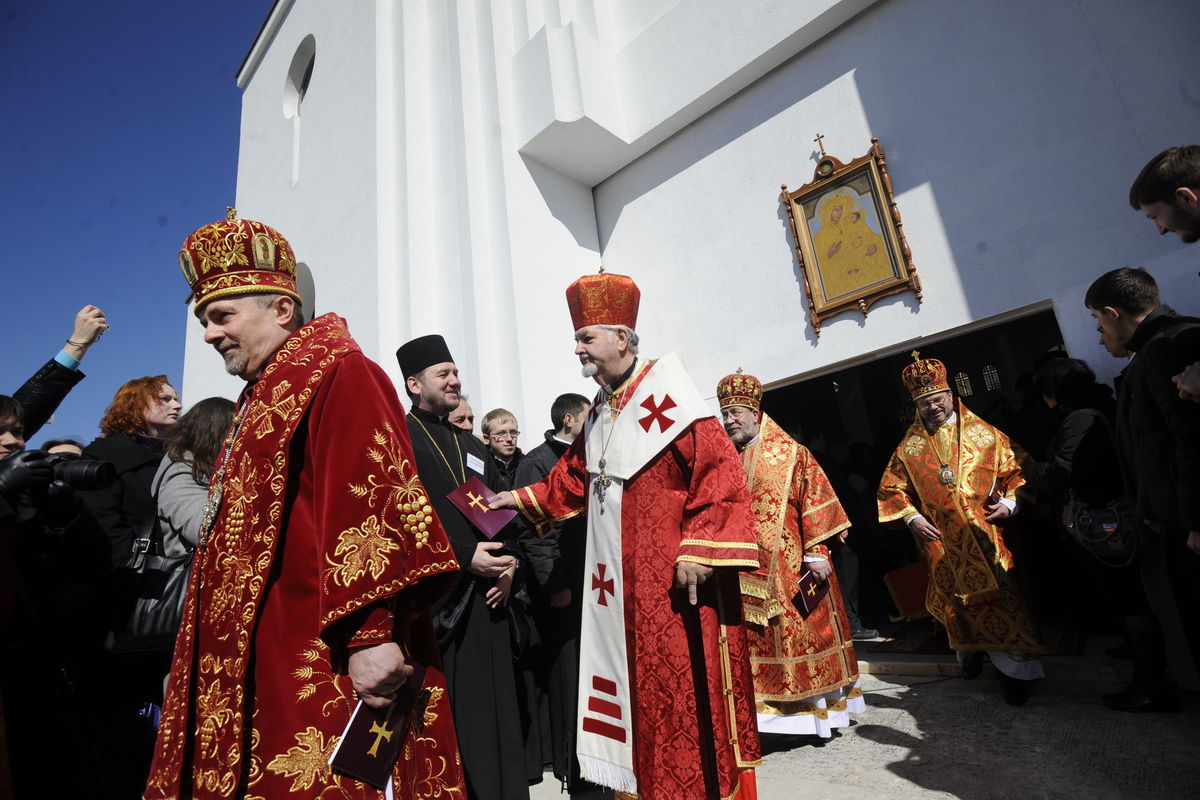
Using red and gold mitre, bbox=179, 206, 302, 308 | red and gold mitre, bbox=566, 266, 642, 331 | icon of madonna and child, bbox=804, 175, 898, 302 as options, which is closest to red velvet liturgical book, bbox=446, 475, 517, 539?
red and gold mitre, bbox=566, 266, 642, 331

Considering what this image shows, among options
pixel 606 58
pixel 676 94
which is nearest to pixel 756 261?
pixel 676 94

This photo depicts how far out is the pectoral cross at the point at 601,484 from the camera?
268 cm

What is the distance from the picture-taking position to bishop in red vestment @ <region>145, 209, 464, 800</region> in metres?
1.33

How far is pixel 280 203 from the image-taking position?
11414mm


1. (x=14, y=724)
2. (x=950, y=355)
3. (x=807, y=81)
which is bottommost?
(x=14, y=724)

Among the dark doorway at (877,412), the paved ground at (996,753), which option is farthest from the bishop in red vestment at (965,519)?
the dark doorway at (877,412)

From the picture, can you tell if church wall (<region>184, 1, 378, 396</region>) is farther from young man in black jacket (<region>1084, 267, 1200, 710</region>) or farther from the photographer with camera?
young man in black jacket (<region>1084, 267, 1200, 710</region>)

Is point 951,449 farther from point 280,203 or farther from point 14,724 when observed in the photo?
point 280,203

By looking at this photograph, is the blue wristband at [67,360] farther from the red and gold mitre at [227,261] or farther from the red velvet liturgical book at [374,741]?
the red velvet liturgical book at [374,741]

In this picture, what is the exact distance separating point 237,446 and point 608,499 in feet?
4.77

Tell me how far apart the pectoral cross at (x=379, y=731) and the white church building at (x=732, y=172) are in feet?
15.2

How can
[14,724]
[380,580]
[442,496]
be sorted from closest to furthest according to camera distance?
[380,580], [14,724], [442,496]

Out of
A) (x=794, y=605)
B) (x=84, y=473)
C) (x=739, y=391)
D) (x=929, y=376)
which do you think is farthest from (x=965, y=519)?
(x=84, y=473)

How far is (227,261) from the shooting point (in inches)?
69.7
